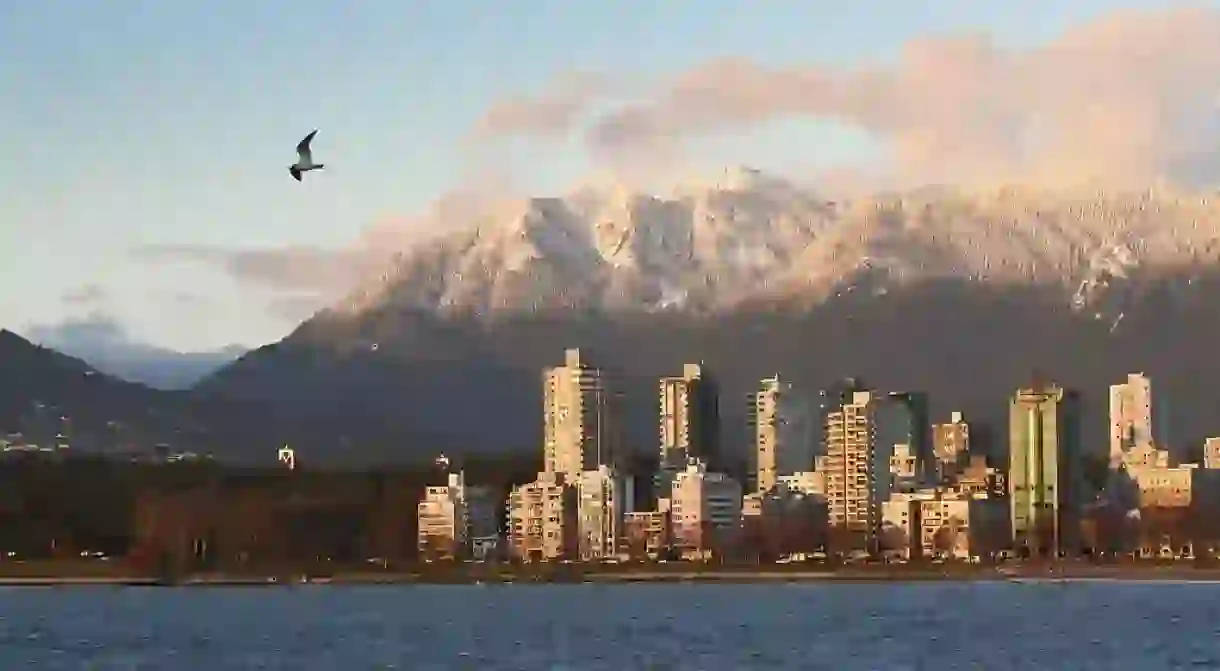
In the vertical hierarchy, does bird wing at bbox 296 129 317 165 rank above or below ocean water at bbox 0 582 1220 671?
above

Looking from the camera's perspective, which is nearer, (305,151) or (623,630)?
(305,151)

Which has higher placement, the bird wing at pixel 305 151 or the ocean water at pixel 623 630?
the bird wing at pixel 305 151

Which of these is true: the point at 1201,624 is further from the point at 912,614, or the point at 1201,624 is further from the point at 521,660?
the point at 521,660

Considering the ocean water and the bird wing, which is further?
the ocean water

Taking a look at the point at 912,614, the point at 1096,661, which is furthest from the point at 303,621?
the point at 1096,661

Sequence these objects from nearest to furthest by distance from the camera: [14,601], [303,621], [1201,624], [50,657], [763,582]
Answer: [50,657], [1201,624], [303,621], [14,601], [763,582]

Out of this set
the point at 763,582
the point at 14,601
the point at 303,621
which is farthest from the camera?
the point at 763,582

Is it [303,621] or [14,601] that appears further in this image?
[14,601]

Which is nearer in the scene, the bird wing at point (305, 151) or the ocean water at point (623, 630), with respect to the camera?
the bird wing at point (305, 151)
